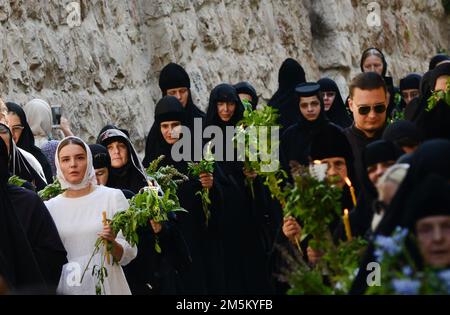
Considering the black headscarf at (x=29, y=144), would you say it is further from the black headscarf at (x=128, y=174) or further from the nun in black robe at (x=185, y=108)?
the black headscarf at (x=128, y=174)

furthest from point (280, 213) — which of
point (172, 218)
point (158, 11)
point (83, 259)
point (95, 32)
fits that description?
point (158, 11)

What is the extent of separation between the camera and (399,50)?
26859 millimetres

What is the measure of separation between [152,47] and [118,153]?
6.41 m

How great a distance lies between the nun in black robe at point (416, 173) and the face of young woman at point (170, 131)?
7634mm

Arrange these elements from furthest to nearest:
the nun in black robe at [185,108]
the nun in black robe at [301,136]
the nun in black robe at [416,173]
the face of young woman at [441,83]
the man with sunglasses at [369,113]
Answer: the nun in black robe at [185,108] < the nun in black robe at [301,136] < the face of young woman at [441,83] < the man with sunglasses at [369,113] < the nun in black robe at [416,173]

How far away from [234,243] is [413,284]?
973 centimetres

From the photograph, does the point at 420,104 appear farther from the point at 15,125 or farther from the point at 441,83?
the point at 15,125

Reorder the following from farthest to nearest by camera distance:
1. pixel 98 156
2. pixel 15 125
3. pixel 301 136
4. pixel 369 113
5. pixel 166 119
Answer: pixel 166 119 → pixel 15 125 → pixel 301 136 → pixel 98 156 → pixel 369 113

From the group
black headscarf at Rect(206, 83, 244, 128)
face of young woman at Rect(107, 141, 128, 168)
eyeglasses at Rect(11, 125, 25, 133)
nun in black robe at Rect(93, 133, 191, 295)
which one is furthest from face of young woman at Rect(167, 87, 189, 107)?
nun in black robe at Rect(93, 133, 191, 295)

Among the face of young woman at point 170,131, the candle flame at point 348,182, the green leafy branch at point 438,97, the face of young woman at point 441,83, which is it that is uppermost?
the face of young woman at point 441,83

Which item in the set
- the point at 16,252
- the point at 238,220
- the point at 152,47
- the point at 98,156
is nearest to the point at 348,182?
the point at 16,252

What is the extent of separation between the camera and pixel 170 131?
13.4m

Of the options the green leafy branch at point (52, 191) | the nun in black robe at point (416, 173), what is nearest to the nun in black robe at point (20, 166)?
the green leafy branch at point (52, 191)

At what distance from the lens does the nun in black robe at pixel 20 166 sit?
1200 cm
